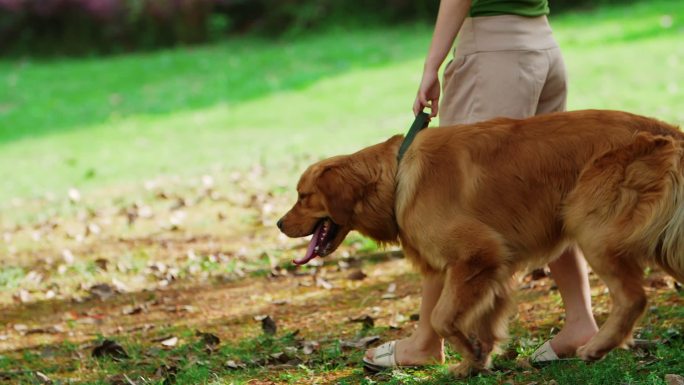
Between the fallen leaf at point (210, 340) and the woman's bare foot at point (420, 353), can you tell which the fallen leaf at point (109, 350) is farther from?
the woman's bare foot at point (420, 353)

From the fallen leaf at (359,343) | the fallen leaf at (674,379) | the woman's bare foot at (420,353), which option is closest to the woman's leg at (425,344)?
the woman's bare foot at (420,353)

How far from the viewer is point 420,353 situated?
485cm

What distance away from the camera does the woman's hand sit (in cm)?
471

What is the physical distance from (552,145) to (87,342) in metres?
3.20

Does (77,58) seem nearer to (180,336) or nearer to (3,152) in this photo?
(3,152)

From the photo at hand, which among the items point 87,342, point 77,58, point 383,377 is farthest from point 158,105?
point 383,377

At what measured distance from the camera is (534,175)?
4.35 meters

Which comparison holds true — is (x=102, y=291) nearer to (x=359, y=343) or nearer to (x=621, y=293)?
(x=359, y=343)

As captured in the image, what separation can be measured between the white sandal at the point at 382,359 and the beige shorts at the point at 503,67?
1.18 m

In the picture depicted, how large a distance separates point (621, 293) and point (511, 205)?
0.60 meters

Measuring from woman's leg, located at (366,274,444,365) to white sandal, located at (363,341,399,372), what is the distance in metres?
0.03

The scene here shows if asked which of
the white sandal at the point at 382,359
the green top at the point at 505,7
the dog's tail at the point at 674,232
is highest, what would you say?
the green top at the point at 505,7

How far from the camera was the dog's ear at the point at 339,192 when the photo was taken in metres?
4.60

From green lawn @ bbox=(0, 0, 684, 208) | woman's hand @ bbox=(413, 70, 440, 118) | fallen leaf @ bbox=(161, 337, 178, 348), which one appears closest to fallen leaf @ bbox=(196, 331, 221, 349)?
fallen leaf @ bbox=(161, 337, 178, 348)
